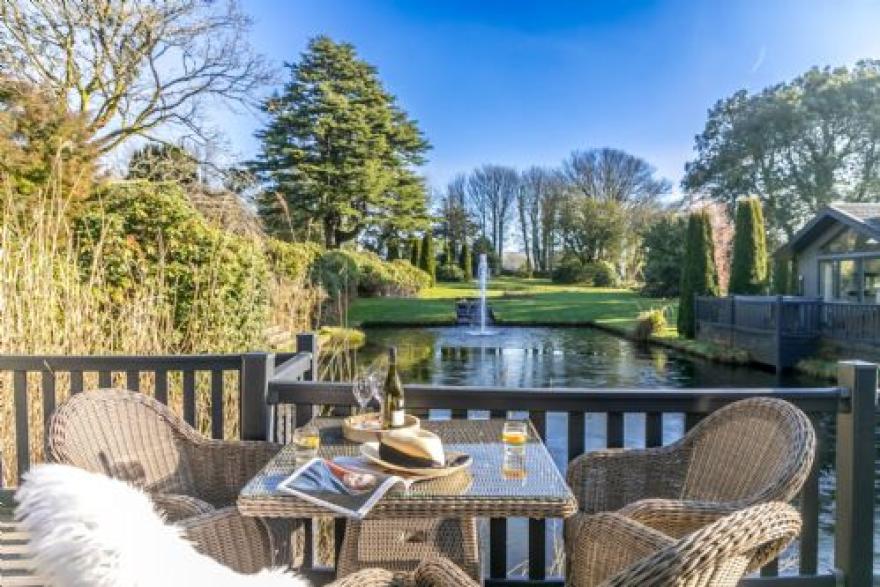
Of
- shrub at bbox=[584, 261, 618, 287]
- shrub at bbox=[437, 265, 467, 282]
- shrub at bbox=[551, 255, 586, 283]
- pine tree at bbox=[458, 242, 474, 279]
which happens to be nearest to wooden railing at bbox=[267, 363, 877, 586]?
shrub at bbox=[584, 261, 618, 287]

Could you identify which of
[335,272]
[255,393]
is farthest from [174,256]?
[335,272]

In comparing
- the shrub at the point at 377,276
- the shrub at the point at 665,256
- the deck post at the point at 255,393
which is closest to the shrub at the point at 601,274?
the shrub at the point at 665,256

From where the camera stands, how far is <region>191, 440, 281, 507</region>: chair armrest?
6.82 ft

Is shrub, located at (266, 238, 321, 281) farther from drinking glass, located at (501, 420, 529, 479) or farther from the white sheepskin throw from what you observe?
the white sheepskin throw

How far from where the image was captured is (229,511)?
168 centimetres

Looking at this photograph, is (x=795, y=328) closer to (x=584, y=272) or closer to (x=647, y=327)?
(x=647, y=327)

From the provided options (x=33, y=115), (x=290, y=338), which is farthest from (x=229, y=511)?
(x=33, y=115)

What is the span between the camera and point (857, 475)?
6.53 feet

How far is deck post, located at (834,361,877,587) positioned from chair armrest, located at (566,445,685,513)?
1.74ft

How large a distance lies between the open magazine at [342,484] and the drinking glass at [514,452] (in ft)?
0.79

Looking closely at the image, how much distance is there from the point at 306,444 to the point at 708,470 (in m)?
1.19

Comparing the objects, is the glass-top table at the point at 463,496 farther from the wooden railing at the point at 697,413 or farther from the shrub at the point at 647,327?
the shrub at the point at 647,327

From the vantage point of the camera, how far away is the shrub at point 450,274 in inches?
1251

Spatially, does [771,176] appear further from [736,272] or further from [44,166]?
[44,166]
